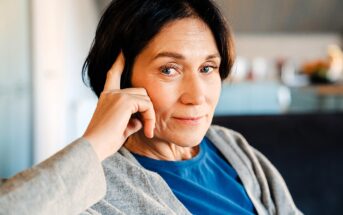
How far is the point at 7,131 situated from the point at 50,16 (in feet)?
3.21

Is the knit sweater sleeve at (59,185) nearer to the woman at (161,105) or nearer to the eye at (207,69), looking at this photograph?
the woman at (161,105)

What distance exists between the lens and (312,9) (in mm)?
8461

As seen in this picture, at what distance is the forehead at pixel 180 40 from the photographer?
1000 mm

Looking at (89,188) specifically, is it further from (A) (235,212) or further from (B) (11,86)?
(B) (11,86)

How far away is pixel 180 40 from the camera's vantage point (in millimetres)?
1002

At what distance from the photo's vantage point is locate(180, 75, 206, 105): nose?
100cm

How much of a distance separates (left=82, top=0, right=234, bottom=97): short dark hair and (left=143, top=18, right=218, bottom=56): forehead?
1cm

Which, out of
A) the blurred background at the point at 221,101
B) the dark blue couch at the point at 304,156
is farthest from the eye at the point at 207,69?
the dark blue couch at the point at 304,156

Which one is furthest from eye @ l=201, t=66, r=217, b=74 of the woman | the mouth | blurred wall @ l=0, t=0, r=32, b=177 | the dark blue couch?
blurred wall @ l=0, t=0, r=32, b=177

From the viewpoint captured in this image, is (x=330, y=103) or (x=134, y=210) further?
(x=330, y=103)

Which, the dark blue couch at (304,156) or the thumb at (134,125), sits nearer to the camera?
the thumb at (134,125)

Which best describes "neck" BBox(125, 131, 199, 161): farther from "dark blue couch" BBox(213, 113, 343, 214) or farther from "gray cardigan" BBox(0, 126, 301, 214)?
"dark blue couch" BBox(213, 113, 343, 214)

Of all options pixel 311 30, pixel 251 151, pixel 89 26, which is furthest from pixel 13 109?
pixel 311 30

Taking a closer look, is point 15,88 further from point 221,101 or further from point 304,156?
point 304,156
